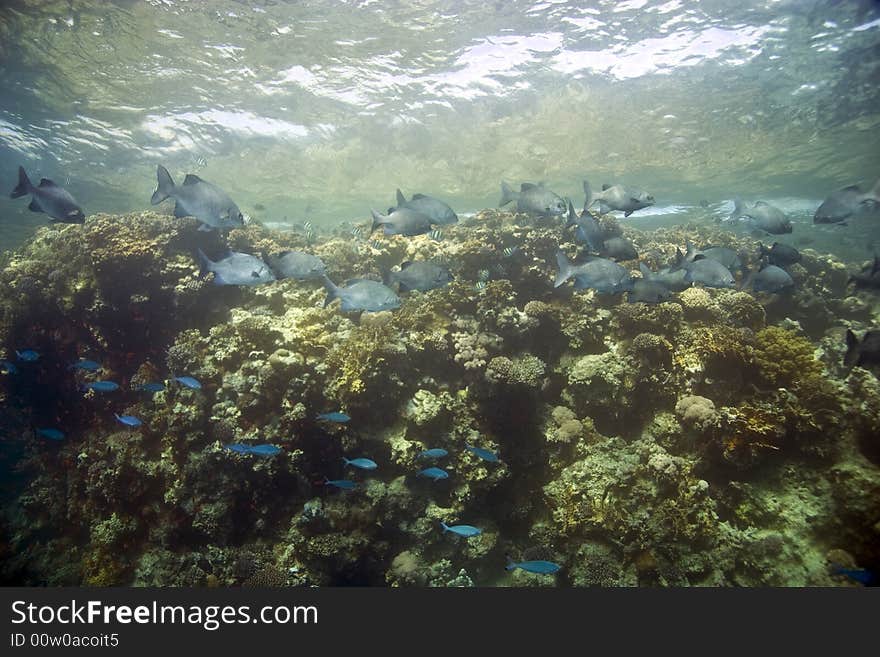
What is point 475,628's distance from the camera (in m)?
4.50

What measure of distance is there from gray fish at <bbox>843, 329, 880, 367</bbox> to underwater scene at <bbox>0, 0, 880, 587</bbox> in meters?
0.04

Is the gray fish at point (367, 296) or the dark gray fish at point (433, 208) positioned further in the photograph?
the dark gray fish at point (433, 208)

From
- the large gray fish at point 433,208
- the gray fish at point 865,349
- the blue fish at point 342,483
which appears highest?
the large gray fish at point 433,208

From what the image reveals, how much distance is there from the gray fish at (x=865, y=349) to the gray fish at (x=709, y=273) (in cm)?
174

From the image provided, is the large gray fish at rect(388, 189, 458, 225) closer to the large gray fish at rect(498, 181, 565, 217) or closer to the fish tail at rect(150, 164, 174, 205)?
the large gray fish at rect(498, 181, 565, 217)

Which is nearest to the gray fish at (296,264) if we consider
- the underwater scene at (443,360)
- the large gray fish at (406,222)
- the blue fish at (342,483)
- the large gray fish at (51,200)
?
the underwater scene at (443,360)

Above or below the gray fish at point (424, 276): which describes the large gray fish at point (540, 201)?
above

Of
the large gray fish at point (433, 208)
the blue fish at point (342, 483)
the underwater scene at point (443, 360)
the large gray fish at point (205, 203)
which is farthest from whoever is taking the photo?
the large gray fish at point (433, 208)

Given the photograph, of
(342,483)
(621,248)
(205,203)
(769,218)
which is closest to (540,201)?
(621,248)

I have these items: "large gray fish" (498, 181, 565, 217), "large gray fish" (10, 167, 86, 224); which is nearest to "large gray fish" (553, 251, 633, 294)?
"large gray fish" (498, 181, 565, 217)

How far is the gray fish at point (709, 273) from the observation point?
6.67 meters

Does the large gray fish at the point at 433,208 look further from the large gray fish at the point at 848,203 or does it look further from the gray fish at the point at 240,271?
the large gray fish at the point at 848,203

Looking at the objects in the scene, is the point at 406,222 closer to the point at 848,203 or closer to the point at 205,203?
the point at 205,203

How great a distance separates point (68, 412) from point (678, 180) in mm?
30824
